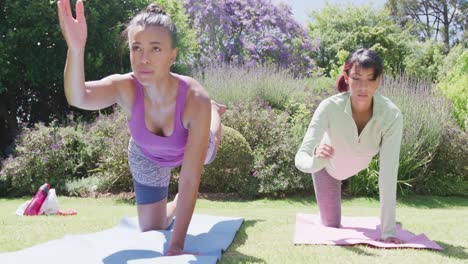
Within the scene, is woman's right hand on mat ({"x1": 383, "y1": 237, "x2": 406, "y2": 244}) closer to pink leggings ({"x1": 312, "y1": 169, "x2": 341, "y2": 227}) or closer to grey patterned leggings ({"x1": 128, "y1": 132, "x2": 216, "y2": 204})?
pink leggings ({"x1": 312, "y1": 169, "x2": 341, "y2": 227})

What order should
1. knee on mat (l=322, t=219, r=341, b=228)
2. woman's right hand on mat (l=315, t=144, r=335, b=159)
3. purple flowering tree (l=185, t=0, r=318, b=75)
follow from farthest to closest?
purple flowering tree (l=185, t=0, r=318, b=75), knee on mat (l=322, t=219, r=341, b=228), woman's right hand on mat (l=315, t=144, r=335, b=159)

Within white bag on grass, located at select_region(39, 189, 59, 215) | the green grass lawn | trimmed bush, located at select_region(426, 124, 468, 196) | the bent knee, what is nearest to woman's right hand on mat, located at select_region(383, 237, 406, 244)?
the green grass lawn

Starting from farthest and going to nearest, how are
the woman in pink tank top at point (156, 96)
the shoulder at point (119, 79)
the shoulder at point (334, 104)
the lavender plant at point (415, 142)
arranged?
the lavender plant at point (415, 142) → the shoulder at point (334, 104) → the shoulder at point (119, 79) → the woman in pink tank top at point (156, 96)

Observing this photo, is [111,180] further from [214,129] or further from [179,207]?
[179,207]

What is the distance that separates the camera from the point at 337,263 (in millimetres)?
2877

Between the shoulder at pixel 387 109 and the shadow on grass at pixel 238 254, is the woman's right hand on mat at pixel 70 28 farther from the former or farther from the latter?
the shoulder at pixel 387 109

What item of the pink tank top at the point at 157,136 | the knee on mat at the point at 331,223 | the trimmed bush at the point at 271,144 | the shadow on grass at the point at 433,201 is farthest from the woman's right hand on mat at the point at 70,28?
the shadow on grass at the point at 433,201

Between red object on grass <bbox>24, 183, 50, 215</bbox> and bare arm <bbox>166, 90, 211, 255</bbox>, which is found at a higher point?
bare arm <bbox>166, 90, 211, 255</bbox>

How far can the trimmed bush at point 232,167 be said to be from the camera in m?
7.22

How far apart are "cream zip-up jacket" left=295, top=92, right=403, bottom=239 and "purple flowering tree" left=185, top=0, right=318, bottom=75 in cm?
1211

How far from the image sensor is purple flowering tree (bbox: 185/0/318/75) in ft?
52.9

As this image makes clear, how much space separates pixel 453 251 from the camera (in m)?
3.30

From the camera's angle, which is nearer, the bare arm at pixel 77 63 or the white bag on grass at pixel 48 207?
the bare arm at pixel 77 63

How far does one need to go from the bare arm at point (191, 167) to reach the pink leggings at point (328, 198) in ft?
5.22
